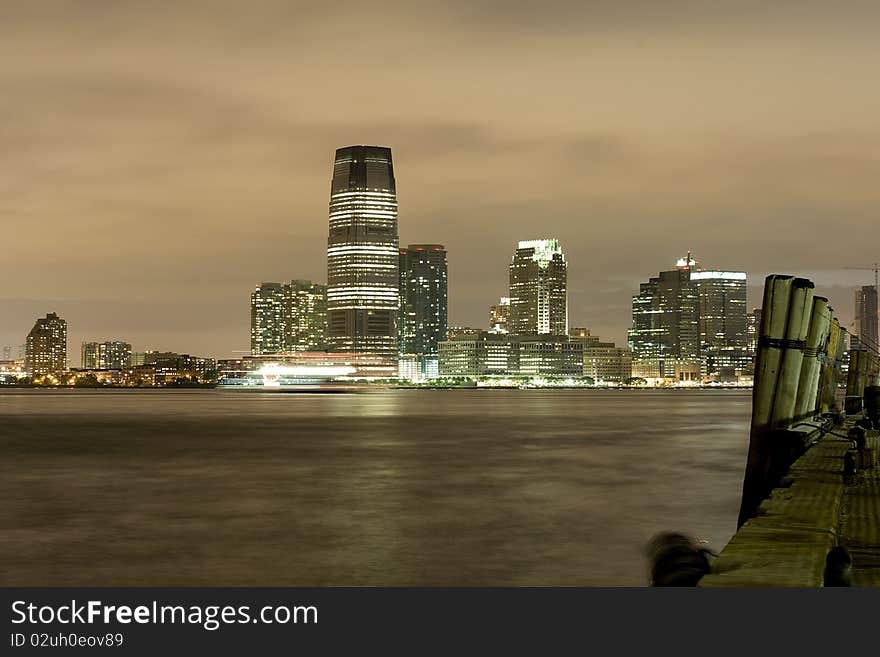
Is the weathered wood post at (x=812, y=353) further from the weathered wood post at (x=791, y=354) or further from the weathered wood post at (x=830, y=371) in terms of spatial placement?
the weathered wood post at (x=791, y=354)

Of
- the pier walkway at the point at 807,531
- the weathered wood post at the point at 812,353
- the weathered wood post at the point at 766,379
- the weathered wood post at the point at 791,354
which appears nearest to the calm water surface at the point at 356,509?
the weathered wood post at the point at 766,379

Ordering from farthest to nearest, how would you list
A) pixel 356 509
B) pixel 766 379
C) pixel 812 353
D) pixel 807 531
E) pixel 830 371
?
pixel 830 371 → pixel 356 509 → pixel 812 353 → pixel 766 379 → pixel 807 531

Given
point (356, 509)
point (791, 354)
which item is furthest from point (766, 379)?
point (356, 509)

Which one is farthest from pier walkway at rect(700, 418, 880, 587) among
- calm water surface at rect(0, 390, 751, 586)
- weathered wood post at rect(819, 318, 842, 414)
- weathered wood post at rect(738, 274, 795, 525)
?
weathered wood post at rect(819, 318, 842, 414)

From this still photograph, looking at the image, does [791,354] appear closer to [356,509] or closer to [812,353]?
[812,353]

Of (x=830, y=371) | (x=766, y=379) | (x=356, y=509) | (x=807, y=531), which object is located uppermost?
(x=830, y=371)

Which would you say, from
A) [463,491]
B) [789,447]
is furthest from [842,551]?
[463,491]

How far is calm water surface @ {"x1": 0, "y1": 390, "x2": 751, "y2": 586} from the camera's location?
19.8 meters

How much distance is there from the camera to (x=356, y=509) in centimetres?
2927

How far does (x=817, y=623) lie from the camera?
23.1ft

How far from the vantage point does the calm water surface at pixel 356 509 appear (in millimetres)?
19781

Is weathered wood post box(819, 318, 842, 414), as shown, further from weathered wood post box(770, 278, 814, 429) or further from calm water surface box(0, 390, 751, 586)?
weathered wood post box(770, 278, 814, 429)

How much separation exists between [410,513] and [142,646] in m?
21.0

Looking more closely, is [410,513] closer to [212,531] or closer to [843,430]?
[212,531]
